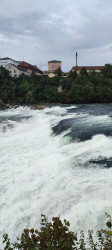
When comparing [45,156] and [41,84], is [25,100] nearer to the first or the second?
[41,84]

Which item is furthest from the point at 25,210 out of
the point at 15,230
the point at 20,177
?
the point at 20,177

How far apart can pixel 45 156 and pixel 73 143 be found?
196 cm

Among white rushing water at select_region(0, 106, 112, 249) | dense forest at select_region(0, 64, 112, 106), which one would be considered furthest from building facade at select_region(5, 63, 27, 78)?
white rushing water at select_region(0, 106, 112, 249)

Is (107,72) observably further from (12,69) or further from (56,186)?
(56,186)

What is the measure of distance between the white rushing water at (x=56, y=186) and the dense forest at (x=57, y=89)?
97.6 ft

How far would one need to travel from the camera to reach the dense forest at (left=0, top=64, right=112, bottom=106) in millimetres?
37844

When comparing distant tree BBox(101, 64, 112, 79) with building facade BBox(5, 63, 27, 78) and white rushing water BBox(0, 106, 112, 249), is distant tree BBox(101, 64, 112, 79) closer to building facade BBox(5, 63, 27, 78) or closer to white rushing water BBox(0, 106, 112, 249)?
building facade BBox(5, 63, 27, 78)

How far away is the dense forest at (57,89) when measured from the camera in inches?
1490

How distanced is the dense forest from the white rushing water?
97.6 feet

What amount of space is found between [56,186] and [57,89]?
3819 cm

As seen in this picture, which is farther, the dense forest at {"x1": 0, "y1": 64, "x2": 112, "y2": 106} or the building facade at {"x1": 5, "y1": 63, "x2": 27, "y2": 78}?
the building facade at {"x1": 5, "y1": 63, "x2": 27, "y2": 78}

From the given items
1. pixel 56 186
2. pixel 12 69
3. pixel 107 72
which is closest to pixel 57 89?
pixel 107 72

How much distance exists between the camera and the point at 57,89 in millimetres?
42406

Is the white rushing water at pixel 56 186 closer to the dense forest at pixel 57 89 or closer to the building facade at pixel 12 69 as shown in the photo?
the dense forest at pixel 57 89
